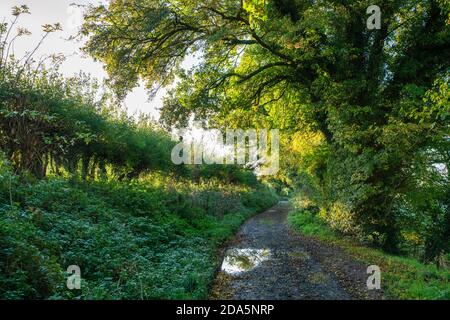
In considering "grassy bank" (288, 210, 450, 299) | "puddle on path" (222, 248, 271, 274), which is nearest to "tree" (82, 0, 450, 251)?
"grassy bank" (288, 210, 450, 299)

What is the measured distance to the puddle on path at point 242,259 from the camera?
9.80 metres

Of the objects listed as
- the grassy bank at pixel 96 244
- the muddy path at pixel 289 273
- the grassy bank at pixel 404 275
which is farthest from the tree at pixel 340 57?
the grassy bank at pixel 96 244

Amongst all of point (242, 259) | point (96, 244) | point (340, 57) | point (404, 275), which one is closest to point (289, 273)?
point (242, 259)

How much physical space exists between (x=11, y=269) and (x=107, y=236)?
3.19 metres

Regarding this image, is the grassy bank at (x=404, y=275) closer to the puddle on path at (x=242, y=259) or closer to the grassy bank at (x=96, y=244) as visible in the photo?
the puddle on path at (x=242, y=259)

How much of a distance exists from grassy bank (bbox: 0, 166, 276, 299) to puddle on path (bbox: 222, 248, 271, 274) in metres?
0.51

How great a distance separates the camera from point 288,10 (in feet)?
43.4

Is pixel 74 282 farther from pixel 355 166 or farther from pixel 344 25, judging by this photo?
pixel 344 25

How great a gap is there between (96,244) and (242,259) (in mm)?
5000

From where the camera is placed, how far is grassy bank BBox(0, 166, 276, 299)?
5.56 meters

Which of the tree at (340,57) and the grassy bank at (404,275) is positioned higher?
the tree at (340,57)

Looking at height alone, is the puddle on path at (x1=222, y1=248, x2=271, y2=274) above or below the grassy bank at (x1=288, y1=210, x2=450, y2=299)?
below

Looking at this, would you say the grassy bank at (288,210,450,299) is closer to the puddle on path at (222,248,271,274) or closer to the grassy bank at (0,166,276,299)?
the puddle on path at (222,248,271,274)
